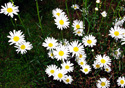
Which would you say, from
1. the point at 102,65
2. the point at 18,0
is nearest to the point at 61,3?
the point at 18,0

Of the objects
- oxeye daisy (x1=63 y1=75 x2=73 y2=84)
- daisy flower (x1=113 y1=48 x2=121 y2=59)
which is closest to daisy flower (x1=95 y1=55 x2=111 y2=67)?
daisy flower (x1=113 y1=48 x2=121 y2=59)

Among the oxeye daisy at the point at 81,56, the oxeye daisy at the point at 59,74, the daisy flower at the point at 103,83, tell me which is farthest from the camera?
the oxeye daisy at the point at 81,56

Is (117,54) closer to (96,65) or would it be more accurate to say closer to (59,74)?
(96,65)

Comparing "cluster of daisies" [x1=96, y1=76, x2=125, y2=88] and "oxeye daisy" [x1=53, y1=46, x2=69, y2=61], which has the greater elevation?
"oxeye daisy" [x1=53, y1=46, x2=69, y2=61]

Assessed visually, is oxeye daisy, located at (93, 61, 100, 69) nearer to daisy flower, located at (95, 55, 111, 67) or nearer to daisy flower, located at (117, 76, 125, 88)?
daisy flower, located at (95, 55, 111, 67)

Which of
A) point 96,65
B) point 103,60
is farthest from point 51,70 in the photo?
point 103,60

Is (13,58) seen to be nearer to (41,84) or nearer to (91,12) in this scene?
(41,84)

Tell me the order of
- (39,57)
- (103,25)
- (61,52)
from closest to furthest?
(61,52) → (39,57) → (103,25)

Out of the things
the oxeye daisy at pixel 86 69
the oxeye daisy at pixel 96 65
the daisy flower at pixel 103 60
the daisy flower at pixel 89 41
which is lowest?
the oxeye daisy at pixel 86 69

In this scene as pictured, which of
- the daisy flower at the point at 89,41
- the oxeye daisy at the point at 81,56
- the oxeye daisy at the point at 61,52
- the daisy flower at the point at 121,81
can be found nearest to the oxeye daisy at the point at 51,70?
the oxeye daisy at the point at 61,52

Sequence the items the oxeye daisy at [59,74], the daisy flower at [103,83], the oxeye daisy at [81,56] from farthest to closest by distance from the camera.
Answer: the oxeye daisy at [81,56] < the daisy flower at [103,83] < the oxeye daisy at [59,74]

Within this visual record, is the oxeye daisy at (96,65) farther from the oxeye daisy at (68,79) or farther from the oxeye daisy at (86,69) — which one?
the oxeye daisy at (68,79)
